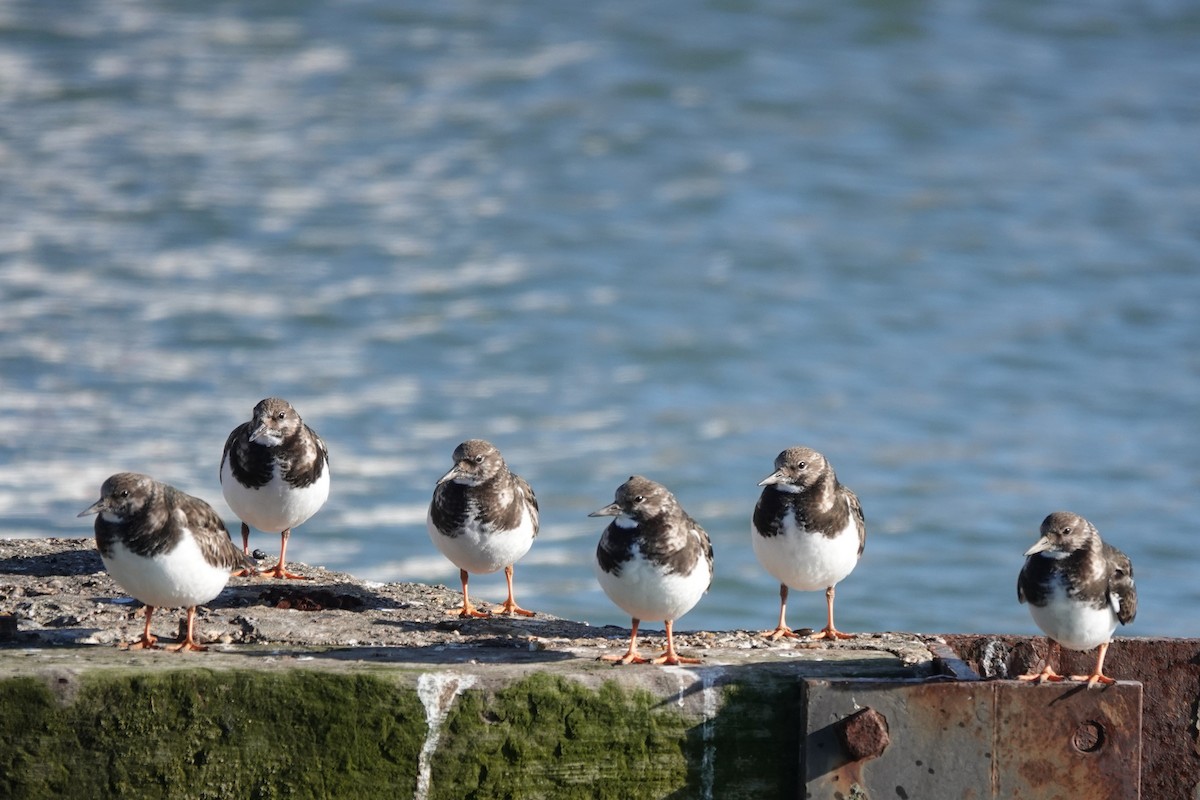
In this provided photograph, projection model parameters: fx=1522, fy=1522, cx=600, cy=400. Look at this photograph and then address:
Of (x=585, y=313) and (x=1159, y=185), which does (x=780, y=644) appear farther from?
(x=1159, y=185)

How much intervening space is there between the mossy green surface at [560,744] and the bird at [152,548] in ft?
4.56

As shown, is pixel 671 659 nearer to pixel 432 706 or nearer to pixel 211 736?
pixel 432 706

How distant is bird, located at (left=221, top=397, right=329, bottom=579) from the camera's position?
7902 mm

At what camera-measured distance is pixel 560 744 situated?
224 inches

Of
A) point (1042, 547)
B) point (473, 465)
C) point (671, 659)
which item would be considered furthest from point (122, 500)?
point (1042, 547)

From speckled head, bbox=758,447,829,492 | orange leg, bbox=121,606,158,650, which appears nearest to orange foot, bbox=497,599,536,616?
speckled head, bbox=758,447,829,492

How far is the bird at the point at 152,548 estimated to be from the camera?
20.9ft

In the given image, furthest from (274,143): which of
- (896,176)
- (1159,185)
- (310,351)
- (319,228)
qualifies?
(1159,185)

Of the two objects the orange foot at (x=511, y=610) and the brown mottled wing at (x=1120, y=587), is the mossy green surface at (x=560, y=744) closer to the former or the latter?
the brown mottled wing at (x=1120, y=587)

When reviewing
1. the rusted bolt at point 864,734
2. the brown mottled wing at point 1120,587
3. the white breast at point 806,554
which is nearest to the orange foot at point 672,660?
the rusted bolt at point 864,734

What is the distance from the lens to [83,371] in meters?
17.2

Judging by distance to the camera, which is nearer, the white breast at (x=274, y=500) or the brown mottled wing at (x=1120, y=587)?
the brown mottled wing at (x=1120, y=587)

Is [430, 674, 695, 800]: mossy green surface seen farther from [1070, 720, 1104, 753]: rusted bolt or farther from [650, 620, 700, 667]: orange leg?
[1070, 720, 1104, 753]: rusted bolt

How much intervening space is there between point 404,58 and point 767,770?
20.7 meters
